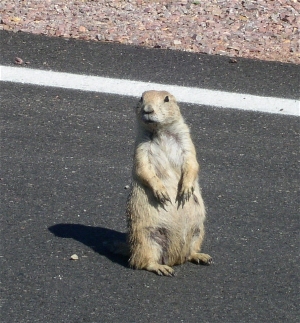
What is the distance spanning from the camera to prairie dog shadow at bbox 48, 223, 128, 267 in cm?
575

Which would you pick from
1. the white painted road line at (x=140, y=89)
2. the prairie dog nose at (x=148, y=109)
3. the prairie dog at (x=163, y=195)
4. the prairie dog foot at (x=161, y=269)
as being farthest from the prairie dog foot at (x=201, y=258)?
the white painted road line at (x=140, y=89)

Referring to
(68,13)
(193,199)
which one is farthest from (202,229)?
(68,13)

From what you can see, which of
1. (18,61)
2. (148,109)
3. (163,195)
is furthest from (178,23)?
(163,195)

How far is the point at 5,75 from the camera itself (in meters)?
8.12

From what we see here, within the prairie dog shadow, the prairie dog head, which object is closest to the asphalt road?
the prairie dog shadow

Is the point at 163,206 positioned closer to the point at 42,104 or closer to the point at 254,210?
the point at 254,210

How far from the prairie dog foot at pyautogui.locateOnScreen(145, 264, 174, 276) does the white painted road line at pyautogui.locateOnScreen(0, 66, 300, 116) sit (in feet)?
8.43

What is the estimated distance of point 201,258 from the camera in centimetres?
563

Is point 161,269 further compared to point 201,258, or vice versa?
point 201,258

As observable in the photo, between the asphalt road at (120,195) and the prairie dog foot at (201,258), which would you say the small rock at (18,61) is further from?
the prairie dog foot at (201,258)

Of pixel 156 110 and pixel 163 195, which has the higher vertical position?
pixel 156 110

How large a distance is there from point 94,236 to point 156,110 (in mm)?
968

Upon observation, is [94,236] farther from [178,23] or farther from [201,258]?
[178,23]

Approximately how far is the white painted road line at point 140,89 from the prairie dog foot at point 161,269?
8.43 feet
